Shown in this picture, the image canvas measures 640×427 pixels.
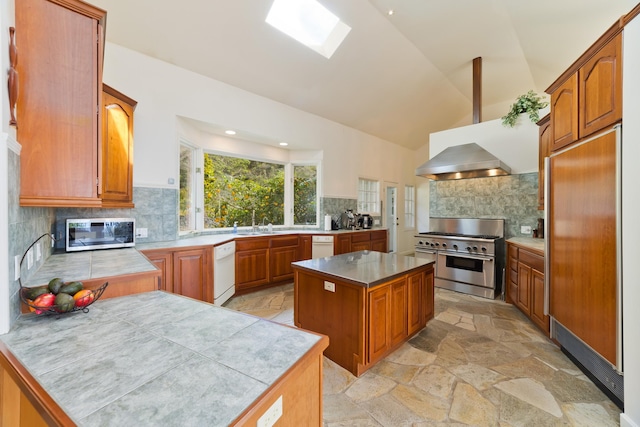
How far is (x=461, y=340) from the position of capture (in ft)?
8.47

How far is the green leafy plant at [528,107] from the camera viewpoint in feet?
13.0

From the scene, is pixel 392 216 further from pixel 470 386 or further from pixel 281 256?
pixel 470 386

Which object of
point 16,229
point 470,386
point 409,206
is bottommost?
point 470,386

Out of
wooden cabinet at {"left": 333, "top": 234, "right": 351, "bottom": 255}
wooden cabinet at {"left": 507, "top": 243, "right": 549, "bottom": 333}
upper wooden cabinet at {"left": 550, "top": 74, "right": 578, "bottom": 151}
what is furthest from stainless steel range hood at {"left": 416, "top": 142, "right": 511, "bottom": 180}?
wooden cabinet at {"left": 333, "top": 234, "right": 351, "bottom": 255}

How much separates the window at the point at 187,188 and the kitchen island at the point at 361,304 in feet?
7.60

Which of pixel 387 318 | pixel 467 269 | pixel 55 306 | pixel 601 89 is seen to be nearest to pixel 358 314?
pixel 387 318

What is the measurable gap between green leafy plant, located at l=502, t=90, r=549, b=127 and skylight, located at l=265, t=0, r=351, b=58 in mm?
2863

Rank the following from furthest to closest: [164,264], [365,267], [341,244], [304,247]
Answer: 1. [341,244]
2. [304,247]
3. [164,264]
4. [365,267]

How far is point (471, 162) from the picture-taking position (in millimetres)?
3863

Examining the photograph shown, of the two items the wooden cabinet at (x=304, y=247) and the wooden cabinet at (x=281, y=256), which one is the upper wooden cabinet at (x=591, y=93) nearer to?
the wooden cabinet at (x=304, y=247)

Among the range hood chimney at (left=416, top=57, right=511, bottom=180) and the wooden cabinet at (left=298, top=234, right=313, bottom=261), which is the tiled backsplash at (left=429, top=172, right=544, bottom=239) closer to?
the range hood chimney at (left=416, top=57, right=511, bottom=180)

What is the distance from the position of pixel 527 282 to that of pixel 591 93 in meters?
2.05

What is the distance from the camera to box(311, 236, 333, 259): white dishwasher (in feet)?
15.0

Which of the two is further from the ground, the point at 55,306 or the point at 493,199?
the point at 493,199
